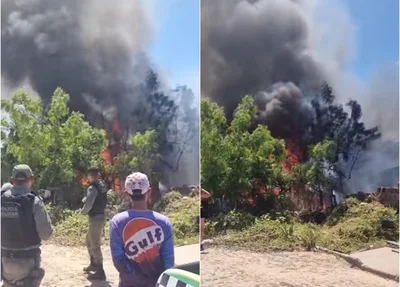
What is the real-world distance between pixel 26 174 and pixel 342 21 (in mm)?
1893

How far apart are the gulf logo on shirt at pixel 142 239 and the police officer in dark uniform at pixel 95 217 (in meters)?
Result: 0.16

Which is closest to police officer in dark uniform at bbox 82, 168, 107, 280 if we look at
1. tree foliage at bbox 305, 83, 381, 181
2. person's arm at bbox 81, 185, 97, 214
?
person's arm at bbox 81, 185, 97, 214

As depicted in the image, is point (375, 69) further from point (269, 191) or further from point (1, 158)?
point (1, 158)

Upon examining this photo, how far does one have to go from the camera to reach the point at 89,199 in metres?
2.81

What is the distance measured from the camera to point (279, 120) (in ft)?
9.00

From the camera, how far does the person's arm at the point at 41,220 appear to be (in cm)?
280

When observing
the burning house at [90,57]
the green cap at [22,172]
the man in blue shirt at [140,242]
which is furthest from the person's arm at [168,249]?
the green cap at [22,172]

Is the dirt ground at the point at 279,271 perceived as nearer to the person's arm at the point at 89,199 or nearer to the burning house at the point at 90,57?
the burning house at the point at 90,57

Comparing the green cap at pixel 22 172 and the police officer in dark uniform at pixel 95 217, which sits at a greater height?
the green cap at pixel 22 172

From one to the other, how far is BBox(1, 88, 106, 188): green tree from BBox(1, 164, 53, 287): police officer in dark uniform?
0.33ft

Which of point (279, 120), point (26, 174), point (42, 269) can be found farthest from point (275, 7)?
point (42, 269)

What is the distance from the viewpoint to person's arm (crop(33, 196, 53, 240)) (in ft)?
9.20

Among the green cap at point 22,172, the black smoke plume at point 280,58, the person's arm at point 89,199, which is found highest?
the black smoke plume at point 280,58

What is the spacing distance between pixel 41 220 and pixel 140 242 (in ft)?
1.87
